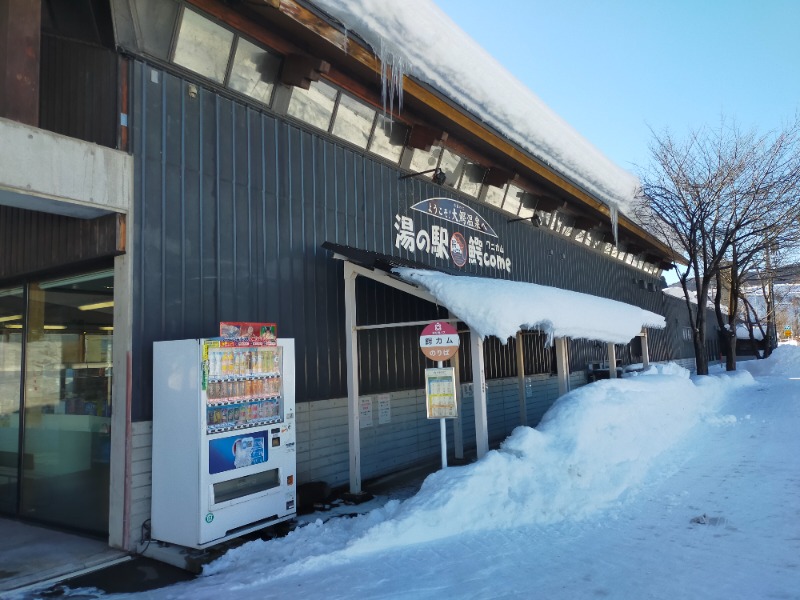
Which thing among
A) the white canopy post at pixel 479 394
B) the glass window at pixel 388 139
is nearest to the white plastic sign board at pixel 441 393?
the white canopy post at pixel 479 394

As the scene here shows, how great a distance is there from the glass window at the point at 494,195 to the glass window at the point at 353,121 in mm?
4217

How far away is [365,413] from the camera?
8.94m

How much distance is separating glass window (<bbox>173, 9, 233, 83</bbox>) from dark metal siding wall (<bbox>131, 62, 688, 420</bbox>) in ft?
0.94

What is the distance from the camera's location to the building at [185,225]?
228 inches

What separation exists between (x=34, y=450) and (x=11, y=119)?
4.01 metres

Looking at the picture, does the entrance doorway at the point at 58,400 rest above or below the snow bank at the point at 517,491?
above

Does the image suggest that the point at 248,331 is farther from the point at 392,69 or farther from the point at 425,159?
the point at 425,159

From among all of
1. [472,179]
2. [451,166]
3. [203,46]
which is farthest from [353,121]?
[472,179]

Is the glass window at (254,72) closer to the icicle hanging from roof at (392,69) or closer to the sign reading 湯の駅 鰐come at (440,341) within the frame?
the icicle hanging from roof at (392,69)

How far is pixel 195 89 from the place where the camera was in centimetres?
679

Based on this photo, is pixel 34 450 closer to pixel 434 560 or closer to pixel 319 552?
pixel 319 552

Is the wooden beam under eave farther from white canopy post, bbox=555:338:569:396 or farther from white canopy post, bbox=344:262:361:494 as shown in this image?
white canopy post, bbox=555:338:569:396

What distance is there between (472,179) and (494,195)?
1.08 m

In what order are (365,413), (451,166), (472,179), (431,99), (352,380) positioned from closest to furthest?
(352,380), (365,413), (431,99), (451,166), (472,179)
